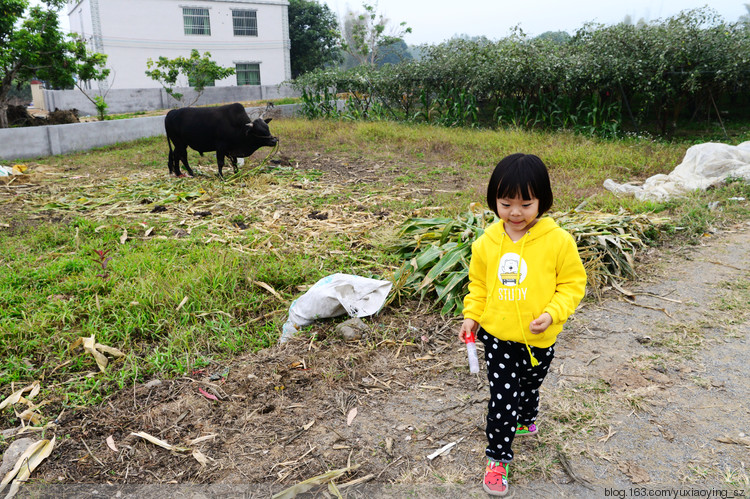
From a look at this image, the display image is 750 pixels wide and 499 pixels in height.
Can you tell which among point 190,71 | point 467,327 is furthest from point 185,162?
point 190,71

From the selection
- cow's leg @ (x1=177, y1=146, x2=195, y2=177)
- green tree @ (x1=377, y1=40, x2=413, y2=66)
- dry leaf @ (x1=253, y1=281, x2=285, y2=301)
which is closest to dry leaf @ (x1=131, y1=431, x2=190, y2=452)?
dry leaf @ (x1=253, y1=281, x2=285, y2=301)

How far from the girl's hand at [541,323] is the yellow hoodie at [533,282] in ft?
0.10

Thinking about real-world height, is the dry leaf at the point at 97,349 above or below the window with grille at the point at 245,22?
below

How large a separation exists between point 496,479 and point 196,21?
28.1 m

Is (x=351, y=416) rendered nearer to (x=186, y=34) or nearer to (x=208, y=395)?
(x=208, y=395)

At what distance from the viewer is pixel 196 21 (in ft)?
84.5

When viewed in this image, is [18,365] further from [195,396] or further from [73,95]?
[73,95]

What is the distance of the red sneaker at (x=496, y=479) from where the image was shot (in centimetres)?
205

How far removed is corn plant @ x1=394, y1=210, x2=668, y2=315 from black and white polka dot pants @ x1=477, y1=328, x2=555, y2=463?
151 cm

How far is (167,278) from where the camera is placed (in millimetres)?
4105

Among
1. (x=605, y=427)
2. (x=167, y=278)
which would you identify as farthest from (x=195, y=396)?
(x=605, y=427)

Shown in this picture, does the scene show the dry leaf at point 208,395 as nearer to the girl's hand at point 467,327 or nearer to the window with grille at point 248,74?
the girl's hand at point 467,327

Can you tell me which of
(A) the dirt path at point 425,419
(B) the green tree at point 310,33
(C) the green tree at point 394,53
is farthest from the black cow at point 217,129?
(B) the green tree at point 310,33

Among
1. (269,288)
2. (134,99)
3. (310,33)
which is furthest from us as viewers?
(310,33)
